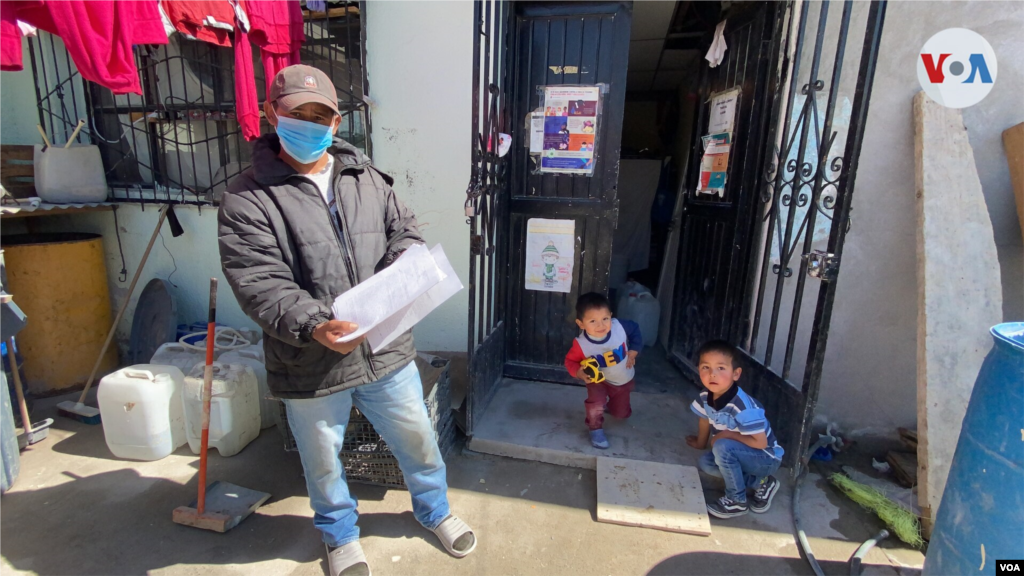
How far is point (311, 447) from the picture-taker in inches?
79.7

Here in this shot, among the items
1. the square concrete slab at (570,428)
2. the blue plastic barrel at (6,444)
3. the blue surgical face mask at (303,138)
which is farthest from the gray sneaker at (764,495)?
the blue plastic barrel at (6,444)

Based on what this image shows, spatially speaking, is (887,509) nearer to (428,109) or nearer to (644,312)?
(644,312)

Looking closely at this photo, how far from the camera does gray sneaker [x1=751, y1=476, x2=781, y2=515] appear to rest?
8.30 feet

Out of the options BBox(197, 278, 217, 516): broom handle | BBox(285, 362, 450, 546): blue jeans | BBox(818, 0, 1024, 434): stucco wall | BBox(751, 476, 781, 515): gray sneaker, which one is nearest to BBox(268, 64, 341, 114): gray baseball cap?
BBox(197, 278, 217, 516): broom handle

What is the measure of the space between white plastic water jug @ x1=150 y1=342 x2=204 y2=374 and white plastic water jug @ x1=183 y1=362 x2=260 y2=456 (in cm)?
33

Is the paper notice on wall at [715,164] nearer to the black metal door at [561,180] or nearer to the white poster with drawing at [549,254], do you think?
the black metal door at [561,180]

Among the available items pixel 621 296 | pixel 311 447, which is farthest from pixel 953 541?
pixel 621 296

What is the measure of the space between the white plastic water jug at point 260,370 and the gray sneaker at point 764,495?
2.90 m

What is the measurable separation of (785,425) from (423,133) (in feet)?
10.1

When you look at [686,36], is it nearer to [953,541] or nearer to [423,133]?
[423,133]

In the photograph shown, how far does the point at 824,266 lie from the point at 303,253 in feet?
7.87

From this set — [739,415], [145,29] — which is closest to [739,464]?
[739,415]

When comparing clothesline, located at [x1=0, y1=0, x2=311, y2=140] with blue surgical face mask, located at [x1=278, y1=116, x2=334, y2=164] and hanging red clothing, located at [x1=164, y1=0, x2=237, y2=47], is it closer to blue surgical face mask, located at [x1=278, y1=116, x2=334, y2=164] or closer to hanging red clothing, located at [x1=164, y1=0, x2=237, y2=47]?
hanging red clothing, located at [x1=164, y1=0, x2=237, y2=47]

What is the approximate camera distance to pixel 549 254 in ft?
11.8
